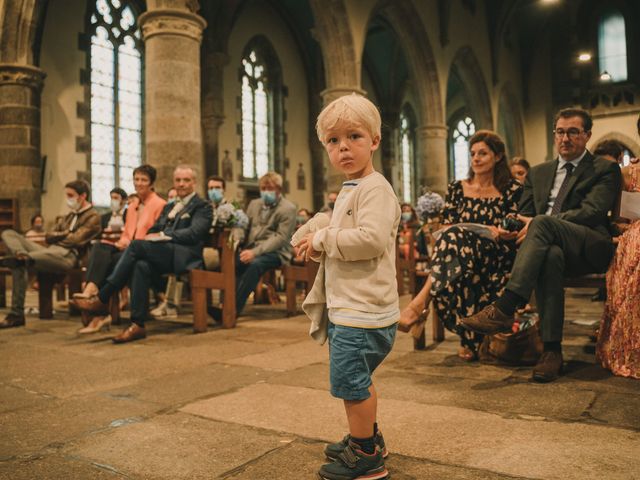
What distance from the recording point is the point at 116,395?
281 centimetres

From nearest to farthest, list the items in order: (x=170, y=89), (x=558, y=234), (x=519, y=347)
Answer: (x=558, y=234)
(x=519, y=347)
(x=170, y=89)

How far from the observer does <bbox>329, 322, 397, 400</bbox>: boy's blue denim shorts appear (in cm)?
172

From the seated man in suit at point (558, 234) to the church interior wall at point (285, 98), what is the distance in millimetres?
11925

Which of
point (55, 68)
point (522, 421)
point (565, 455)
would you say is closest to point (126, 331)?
point (522, 421)

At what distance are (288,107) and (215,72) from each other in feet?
10.4

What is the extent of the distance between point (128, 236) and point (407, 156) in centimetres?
2048

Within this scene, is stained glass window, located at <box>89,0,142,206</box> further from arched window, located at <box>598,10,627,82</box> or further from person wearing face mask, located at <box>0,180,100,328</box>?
arched window, located at <box>598,10,627,82</box>

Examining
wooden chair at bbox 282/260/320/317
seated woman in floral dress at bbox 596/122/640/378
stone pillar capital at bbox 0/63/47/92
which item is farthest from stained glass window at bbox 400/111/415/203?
seated woman in floral dress at bbox 596/122/640/378

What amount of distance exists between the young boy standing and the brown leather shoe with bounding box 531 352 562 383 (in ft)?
4.47

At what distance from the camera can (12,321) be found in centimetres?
540

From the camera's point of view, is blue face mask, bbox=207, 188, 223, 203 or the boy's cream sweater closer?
the boy's cream sweater

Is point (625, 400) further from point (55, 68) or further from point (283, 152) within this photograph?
point (283, 152)

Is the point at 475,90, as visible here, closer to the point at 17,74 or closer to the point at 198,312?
the point at 17,74

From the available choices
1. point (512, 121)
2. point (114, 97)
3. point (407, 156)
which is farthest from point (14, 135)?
point (407, 156)
